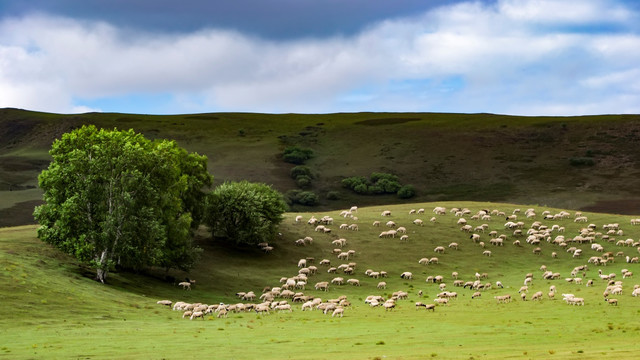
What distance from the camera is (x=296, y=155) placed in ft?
586

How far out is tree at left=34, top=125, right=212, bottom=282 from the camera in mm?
56688

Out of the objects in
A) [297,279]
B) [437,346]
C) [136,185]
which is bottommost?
[297,279]

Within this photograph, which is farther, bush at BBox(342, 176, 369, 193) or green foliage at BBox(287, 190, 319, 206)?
bush at BBox(342, 176, 369, 193)

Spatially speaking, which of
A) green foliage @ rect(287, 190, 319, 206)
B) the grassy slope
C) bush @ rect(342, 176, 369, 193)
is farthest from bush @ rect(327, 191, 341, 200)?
the grassy slope

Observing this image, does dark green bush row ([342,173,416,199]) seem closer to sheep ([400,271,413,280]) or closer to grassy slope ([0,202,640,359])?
grassy slope ([0,202,640,359])

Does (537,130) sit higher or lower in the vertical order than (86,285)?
higher

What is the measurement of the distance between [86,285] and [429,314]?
A: 81.2ft

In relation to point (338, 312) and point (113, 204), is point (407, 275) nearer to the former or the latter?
point (338, 312)

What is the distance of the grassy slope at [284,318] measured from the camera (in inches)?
1152

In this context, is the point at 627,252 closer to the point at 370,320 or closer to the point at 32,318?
the point at 370,320

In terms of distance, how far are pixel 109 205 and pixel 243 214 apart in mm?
20804

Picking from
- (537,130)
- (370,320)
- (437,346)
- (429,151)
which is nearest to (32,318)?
(370,320)

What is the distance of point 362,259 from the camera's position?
75.4 meters

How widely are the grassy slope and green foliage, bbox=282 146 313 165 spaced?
332 feet
